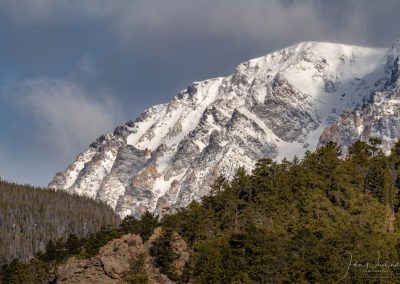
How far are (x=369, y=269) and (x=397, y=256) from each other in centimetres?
627

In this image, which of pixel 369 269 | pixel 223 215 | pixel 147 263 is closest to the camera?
pixel 369 269

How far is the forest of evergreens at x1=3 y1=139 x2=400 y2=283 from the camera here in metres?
120

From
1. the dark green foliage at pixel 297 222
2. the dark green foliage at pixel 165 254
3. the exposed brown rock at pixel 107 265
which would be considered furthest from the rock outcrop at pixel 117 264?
the dark green foliage at pixel 297 222

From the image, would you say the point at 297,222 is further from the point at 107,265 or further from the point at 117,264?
the point at 107,265

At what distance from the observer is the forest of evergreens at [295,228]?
119500mm

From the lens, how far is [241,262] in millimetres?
127938

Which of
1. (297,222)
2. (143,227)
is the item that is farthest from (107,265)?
(297,222)

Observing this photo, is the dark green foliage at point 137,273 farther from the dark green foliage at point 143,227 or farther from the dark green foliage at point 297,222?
the dark green foliage at point 143,227

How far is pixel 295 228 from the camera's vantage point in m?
135

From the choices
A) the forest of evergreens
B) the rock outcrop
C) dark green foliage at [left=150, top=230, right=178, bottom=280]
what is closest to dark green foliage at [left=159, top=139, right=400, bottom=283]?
the forest of evergreens

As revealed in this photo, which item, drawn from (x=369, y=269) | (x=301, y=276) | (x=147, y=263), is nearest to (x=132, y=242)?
(x=147, y=263)

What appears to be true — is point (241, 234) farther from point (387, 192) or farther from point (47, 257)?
point (47, 257)

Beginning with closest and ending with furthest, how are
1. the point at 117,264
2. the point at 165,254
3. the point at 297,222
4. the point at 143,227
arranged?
1. the point at 165,254
2. the point at 297,222
3. the point at 117,264
4. the point at 143,227

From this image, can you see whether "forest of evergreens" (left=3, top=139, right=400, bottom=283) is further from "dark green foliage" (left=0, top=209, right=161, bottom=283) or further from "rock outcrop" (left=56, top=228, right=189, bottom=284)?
"rock outcrop" (left=56, top=228, right=189, bottom=284)
